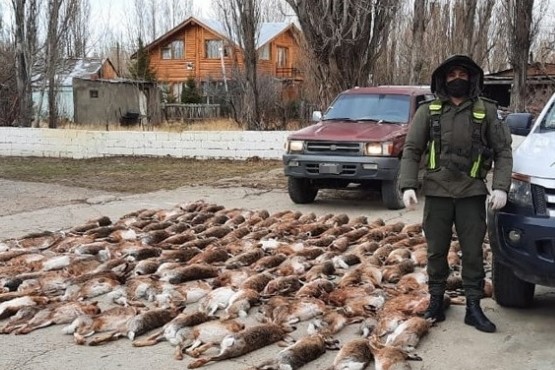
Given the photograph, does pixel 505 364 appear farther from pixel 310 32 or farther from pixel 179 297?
pixel 310 32

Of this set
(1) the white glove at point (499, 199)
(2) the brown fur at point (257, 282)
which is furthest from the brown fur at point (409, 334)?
(2) the brown fur at point (257, 282)

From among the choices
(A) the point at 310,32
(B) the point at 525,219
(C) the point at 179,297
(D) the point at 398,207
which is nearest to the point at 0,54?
(A) the point at 310,32

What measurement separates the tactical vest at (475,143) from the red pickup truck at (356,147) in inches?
201

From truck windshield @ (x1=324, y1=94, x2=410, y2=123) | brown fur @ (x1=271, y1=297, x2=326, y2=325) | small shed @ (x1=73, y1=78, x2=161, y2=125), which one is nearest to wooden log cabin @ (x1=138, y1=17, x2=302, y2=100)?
small shed @ (x1=73, y1=78, x2=161, y2=125)

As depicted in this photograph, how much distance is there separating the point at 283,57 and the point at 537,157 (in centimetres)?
4772

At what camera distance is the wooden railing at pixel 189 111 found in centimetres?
3994

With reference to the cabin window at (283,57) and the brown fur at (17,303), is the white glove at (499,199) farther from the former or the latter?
the cabin window at (283,57)

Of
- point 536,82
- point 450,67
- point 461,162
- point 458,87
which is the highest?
point 536,82

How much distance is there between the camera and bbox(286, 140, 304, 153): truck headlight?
1115 cm

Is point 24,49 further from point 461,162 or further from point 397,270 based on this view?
point 461,162

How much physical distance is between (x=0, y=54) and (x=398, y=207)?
2079cm

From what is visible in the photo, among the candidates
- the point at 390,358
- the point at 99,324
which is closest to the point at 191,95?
the point at 99,324

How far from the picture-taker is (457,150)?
515 cm

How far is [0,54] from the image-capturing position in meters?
26.8
